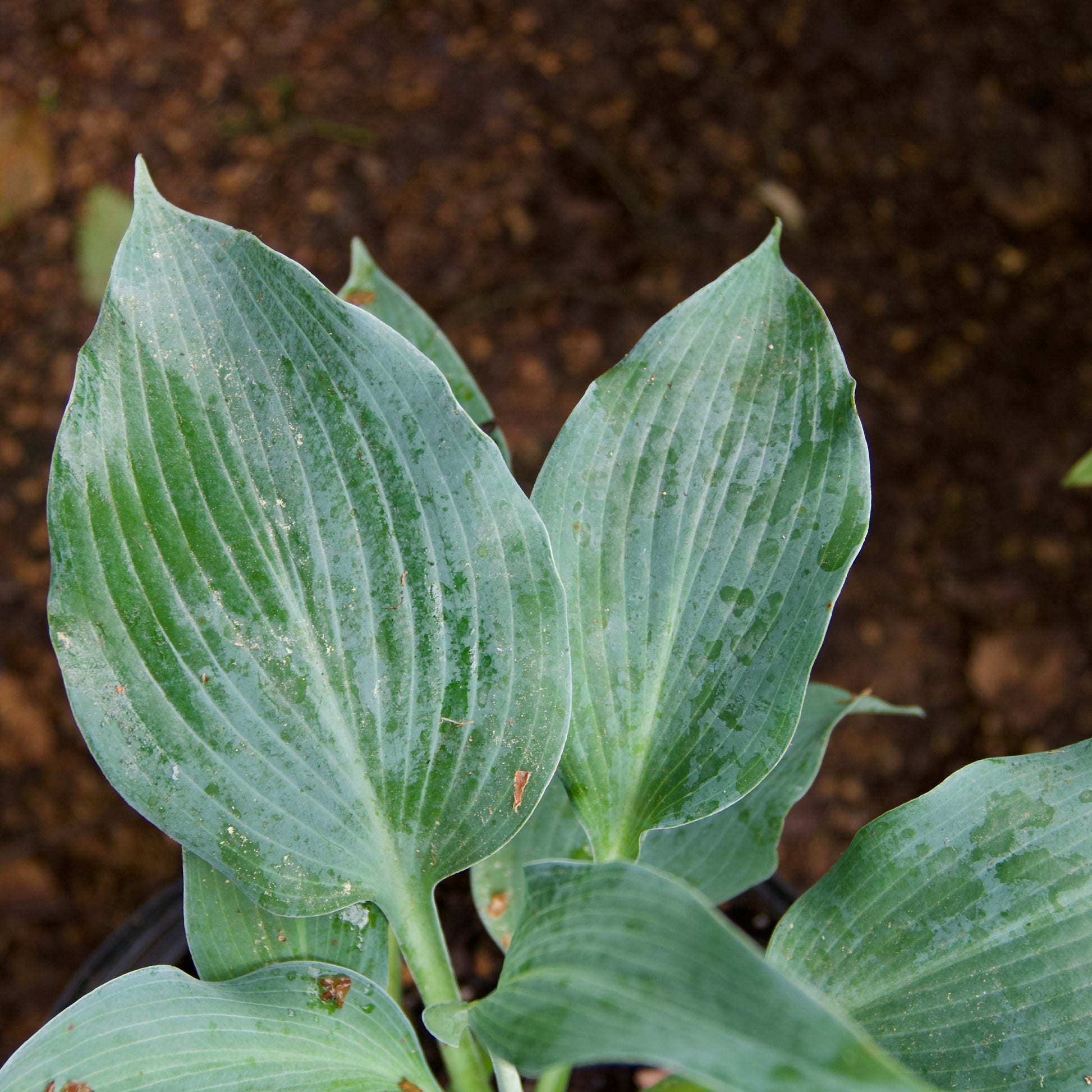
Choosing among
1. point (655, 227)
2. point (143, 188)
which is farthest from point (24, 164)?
point (143, 188)

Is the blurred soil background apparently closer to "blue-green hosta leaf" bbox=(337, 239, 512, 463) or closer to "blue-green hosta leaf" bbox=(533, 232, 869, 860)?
"blue-green hosta leaf" bbox=(337, 239, 512, 463)

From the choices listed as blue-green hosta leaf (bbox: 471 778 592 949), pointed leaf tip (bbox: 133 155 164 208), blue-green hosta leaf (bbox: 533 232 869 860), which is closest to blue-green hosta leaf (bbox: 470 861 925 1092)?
blue-green hosta leaf (bbox: 533 232 869 860)

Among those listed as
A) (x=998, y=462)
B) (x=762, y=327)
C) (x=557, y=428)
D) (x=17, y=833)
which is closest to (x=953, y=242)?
(x=998, y=462)

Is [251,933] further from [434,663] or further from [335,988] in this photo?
[434,663]

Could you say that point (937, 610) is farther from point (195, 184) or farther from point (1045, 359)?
point (195, 184)

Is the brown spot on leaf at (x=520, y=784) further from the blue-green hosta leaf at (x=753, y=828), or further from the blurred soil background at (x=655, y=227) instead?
the blurred soil background at (x=655, y=227)
